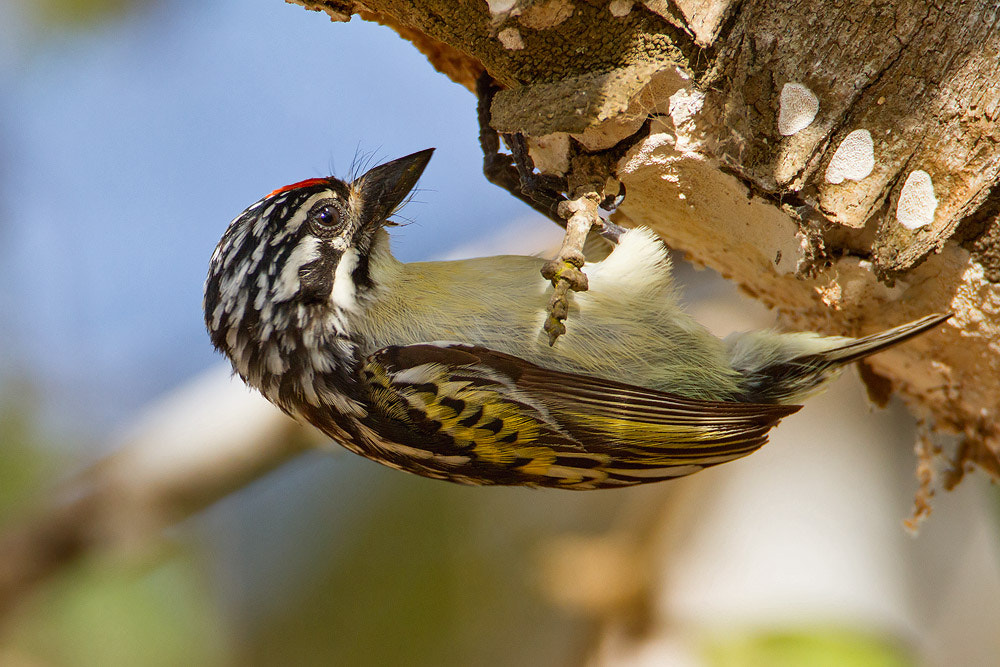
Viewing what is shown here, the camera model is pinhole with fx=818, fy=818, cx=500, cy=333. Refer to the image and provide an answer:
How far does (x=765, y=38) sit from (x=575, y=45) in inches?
21.7

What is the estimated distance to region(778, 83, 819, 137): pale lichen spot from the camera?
2371mm

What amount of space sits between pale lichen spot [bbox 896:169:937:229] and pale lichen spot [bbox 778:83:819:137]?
343mm

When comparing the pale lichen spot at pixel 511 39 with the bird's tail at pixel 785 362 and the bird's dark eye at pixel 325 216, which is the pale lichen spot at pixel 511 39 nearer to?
the bird's dark eye at pixel 325 216

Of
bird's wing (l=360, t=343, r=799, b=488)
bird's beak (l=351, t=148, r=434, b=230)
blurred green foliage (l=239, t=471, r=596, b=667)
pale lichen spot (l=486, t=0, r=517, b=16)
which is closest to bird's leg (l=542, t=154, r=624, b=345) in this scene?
bird's wing (l=360, t=343, r=799, b=488)

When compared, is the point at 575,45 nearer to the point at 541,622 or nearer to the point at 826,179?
the point at 826,179

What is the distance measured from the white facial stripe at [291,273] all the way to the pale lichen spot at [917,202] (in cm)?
189

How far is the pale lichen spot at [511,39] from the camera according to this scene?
2479 mm

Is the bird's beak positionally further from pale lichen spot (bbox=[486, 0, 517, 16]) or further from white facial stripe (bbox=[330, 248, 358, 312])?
pale lichen spot (bbox=[486, 0, 517, 16])

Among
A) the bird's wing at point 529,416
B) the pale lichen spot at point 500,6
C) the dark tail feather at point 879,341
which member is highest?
the pale lichen spot at point 500,6

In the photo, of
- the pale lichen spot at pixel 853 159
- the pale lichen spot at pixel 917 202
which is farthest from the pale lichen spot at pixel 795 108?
the pale lichen spot at pixel 917 202

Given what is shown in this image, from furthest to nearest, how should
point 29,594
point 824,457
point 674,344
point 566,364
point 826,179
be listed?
point 824,457 → point 29,594 → point 674,344 → point 566,364 → point 826,179

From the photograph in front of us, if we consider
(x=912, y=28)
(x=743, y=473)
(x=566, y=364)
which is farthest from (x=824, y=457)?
(x=912, y=28)

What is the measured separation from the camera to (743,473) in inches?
205

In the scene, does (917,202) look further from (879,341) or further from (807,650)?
(807,650)
